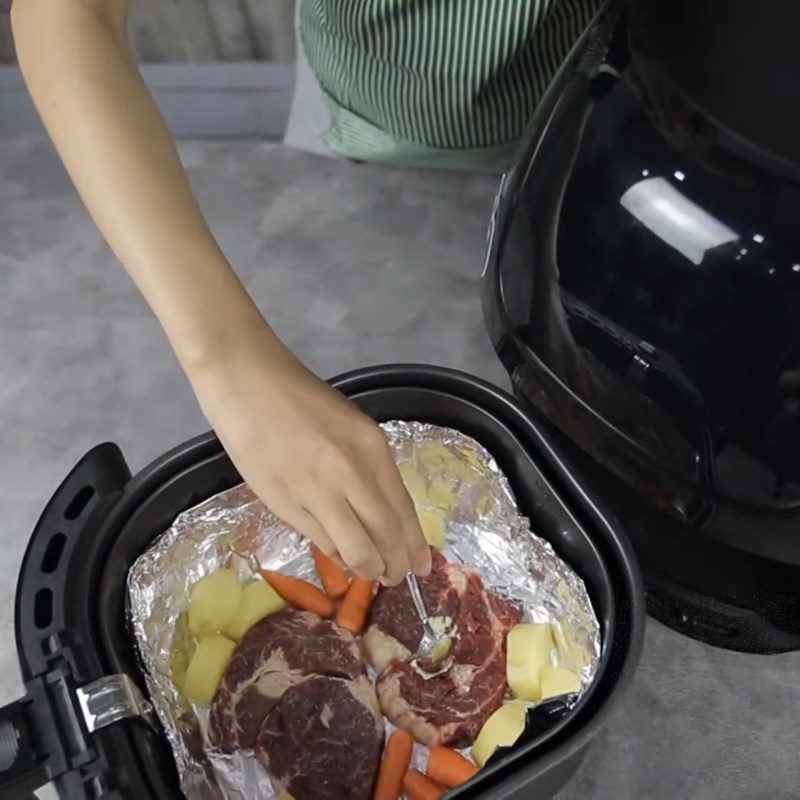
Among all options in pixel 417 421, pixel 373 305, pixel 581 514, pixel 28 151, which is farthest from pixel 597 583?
pixel 28 151

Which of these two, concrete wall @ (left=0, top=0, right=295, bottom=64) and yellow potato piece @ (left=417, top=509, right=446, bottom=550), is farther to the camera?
concrete wall @ (left=0, top=0, right=295, bottom=64)

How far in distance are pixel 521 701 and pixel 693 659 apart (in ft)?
0.63

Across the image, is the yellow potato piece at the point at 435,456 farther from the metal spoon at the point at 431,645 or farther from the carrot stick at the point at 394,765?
the carrot stick at the point at 394,765

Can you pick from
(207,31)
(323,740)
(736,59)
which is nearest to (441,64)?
(736,59)

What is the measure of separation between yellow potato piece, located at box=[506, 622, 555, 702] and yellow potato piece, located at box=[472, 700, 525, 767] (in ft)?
0.04

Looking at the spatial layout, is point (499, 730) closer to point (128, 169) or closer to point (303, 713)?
point (303, 713)

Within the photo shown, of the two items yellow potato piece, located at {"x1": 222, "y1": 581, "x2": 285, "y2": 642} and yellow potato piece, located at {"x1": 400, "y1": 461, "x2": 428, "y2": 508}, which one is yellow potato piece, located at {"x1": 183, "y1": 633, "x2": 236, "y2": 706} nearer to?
yellow potato piece, located at {"x1": 222, "y1": 581, "x2": 285, "y2": 642}

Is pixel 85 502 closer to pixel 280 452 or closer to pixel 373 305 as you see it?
pixel 280 452

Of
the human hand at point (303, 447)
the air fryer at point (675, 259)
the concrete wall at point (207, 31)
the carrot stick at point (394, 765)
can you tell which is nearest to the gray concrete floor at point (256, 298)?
the concrete wall at point (207, 31)

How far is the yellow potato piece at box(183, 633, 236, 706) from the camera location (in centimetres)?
66

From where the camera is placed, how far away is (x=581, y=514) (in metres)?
0.60

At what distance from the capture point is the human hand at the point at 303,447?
1.42ft

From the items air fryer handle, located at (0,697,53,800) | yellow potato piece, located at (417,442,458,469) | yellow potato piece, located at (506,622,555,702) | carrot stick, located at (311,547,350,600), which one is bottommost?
yellow potato piece, located at (506,622,555,702)

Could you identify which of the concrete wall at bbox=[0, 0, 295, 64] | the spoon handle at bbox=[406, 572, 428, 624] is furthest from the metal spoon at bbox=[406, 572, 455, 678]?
the concrete wall at bbox=[0, 0, 295, 64]
